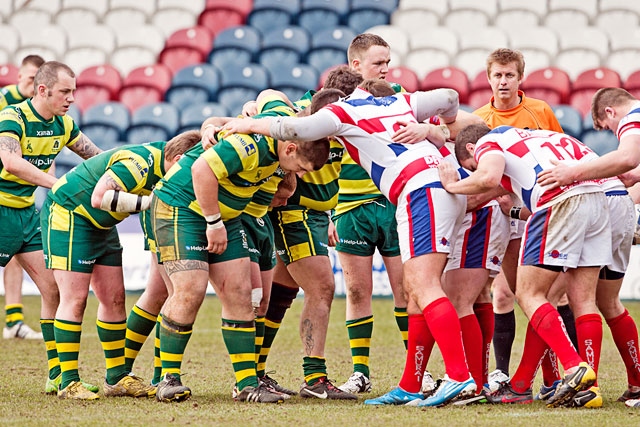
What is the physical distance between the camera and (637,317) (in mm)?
11914

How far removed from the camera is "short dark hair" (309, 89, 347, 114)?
20.2 ft

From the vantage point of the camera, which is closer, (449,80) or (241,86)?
(449,80)

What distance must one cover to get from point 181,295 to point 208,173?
2.76 ft

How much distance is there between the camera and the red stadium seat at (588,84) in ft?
58.6

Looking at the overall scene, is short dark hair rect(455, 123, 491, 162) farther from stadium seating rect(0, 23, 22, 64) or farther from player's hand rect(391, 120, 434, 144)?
stadium seating rect(0, 23, 22, 64)

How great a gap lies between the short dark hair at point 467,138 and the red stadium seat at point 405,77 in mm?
11750

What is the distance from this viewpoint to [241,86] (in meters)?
18.5

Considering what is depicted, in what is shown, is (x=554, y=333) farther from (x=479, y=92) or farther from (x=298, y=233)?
(x=479, y=92)

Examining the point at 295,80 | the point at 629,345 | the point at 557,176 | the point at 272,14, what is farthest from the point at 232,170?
the point at 272,14

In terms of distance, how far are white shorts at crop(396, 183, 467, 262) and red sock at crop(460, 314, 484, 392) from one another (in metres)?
0.65

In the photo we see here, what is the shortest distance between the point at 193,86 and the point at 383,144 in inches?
519

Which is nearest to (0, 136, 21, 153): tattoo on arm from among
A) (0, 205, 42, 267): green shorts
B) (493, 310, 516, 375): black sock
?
(0, 205, 42, 267): green shorts

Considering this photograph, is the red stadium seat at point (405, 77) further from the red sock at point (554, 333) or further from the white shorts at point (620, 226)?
the red sock at point (554, 333)

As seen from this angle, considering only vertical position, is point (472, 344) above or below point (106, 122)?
below
